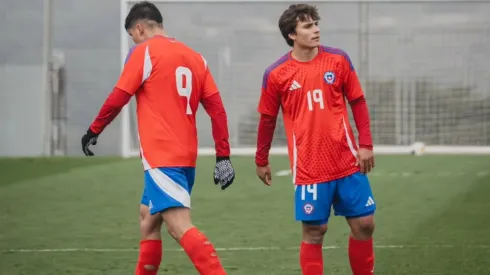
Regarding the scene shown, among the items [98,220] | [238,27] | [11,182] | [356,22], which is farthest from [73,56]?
[98,220]

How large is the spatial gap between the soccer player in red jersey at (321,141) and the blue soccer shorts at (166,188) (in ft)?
2.29

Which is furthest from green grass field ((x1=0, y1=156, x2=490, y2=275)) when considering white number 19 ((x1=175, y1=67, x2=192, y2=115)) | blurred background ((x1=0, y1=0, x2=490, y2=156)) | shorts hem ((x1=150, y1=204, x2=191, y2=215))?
blurred background ((x1=0, y1=0, x2=490, y2=156))

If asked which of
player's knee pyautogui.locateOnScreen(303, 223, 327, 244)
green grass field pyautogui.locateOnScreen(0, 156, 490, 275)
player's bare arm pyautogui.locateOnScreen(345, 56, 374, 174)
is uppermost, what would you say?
player's bare arm pyautogui.locateOnScreen(345, 56, 374, 174)

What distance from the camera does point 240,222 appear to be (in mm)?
9359

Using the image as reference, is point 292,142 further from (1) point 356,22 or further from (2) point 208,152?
(1) point 356,22

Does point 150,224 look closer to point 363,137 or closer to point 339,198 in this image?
point 339,198

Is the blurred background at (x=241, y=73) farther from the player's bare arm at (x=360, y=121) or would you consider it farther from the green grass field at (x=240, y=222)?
the player's bare arm at (x=360, y=121)

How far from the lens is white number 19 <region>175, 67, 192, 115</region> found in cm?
509

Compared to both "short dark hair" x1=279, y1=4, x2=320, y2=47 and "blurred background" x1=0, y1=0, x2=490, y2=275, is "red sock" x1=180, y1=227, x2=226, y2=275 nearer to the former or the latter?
"short dark hair" x1=279, y1=4, x2=320, y2=47

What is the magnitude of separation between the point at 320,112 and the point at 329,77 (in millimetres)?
177

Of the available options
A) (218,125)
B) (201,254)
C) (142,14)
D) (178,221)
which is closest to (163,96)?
(218,125)

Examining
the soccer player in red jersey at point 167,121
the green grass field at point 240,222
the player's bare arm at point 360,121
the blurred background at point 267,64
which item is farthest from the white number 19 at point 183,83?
the blurred background at point 267,64

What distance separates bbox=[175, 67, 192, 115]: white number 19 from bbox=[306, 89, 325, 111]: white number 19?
0.63 meters

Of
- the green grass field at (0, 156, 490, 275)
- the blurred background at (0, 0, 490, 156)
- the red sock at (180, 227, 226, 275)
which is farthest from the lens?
the blurred background at (0, 0, 490, 156)
